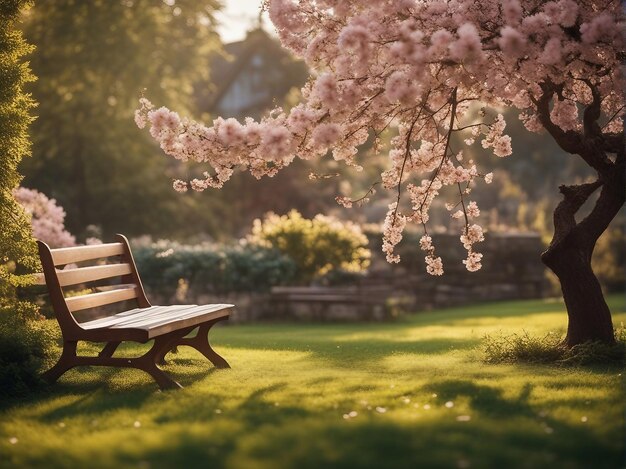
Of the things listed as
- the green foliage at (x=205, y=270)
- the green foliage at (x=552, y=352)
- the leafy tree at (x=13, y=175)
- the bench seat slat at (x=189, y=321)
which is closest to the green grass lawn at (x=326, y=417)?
the green foliage at (x=552, y=352)

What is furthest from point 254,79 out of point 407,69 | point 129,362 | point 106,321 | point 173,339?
point 129,362

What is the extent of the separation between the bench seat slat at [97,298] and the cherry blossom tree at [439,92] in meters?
1.11

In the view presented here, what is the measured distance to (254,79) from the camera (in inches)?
1324

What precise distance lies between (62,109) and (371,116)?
46.8 ft

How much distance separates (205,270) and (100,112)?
8.27 metres

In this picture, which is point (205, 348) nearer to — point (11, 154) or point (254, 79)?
point (11, 154)

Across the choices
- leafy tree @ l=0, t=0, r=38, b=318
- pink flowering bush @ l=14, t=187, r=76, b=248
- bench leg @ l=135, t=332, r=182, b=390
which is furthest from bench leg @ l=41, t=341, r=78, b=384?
pink flowering bush @ l=14, t=187, r=76, b=248

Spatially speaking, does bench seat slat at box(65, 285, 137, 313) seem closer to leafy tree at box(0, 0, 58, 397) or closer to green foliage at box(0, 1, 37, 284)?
leafy tree at box(0, 0, 58, 397)

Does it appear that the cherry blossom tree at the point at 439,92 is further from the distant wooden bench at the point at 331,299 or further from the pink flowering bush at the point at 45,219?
the distant wooden bench at the point at 331,299

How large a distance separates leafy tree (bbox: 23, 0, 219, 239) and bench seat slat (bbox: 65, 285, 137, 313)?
12.0 metres

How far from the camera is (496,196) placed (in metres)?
34.1

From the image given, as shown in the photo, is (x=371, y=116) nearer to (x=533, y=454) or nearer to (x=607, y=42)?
(x=607, y=42)

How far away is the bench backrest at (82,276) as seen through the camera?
6098 millimetres

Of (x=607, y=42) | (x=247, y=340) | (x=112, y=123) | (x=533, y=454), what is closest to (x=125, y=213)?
(x=112, y=123)
